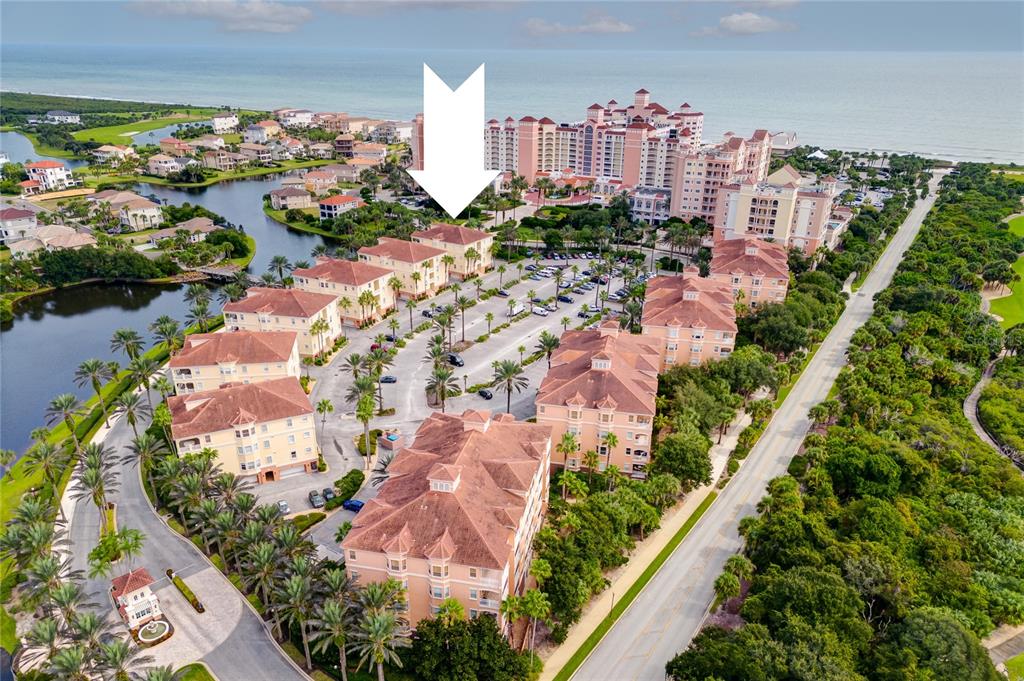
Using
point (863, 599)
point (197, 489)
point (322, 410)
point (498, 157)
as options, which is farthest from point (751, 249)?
point (498, 157)

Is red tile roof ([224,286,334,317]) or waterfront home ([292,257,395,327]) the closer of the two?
red tile roof ([224,286,334,317])

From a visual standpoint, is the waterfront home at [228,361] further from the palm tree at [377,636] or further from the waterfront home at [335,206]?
the waterfront home at [335,206]

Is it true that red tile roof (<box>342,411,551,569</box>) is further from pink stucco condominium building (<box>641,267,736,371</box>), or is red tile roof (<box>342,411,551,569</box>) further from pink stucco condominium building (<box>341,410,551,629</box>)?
pink stucco condominium building (<box>641,267,736,371</box>)

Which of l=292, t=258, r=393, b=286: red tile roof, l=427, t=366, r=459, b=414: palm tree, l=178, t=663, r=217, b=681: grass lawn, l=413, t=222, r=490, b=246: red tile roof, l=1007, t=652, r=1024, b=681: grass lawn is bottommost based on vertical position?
l=1007, t=652, r=1024, b=681: grass lawn

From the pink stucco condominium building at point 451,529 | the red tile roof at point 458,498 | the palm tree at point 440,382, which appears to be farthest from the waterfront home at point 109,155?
the pink stucco condominium building at point 451,529

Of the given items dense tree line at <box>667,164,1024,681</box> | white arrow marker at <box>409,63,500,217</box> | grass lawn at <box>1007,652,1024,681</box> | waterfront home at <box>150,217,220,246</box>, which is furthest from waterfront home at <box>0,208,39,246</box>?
grass lawn at <box>1007,652,1024,681</box>
